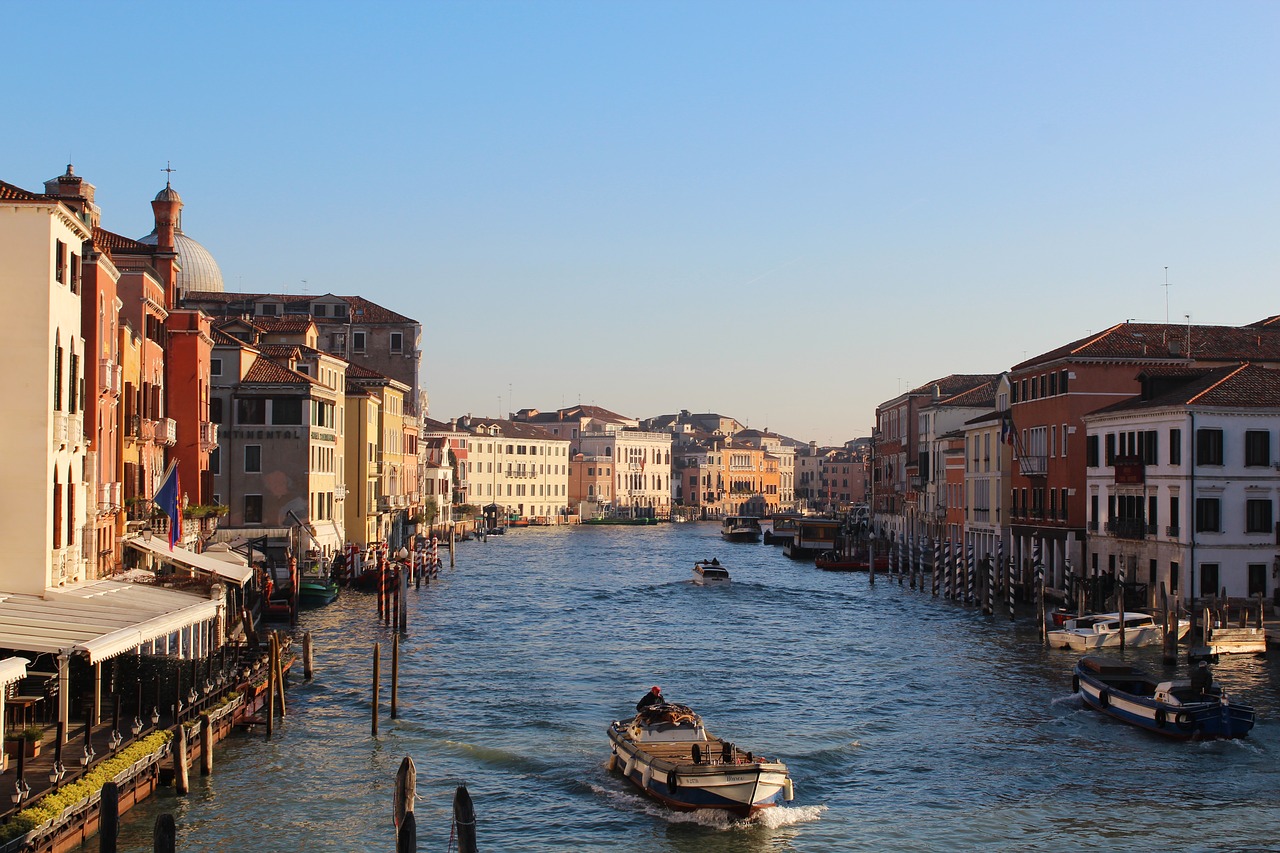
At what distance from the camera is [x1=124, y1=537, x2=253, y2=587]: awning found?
2845cm

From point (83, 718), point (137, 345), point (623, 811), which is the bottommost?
point (623, 811)

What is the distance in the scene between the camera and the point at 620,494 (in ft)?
485

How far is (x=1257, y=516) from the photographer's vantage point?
3669 cm

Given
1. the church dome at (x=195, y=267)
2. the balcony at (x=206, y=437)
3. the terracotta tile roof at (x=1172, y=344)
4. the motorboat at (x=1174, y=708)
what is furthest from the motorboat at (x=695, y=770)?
the church dome at (x=195, y=267)

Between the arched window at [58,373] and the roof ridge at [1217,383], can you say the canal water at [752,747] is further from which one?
the roof ridge at [1217,383]

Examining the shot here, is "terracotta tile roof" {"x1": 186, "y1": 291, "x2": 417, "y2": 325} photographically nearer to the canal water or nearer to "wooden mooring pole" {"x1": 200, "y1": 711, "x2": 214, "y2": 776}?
the canal water

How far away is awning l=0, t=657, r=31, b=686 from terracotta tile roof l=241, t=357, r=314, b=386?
35003 mm

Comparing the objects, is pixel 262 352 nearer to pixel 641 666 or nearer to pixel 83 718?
pixel 641 666

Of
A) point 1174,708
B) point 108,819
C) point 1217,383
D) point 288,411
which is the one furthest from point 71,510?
point 1217,383

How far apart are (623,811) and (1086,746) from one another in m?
8.74

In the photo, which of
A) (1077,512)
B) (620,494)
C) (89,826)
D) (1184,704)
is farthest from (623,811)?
(620,494)

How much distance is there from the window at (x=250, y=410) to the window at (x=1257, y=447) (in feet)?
103

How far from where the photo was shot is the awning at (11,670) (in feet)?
50.5

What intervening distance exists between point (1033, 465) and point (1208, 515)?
11.8 metres
